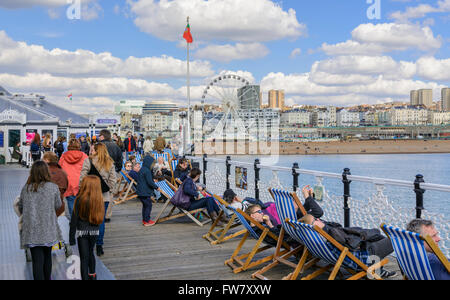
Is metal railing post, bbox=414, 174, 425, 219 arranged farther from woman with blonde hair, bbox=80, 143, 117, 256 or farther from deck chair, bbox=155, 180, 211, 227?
woman with blonde hair, bbox=80, 143, 117, 256

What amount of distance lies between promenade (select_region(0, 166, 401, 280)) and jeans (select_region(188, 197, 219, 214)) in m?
0.30

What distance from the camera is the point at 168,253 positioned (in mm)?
5812

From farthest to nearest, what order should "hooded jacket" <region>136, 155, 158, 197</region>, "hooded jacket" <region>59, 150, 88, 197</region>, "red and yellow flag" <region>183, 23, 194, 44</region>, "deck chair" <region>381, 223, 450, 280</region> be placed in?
"red and yellow flag" <region>183, 23, 194, 44</region> → "hooded jacket" <region>136, 155, 158, 197</region> → "hooded jacket" <region>59, 150, 88, 197</region> → "deck chair" <region>381, 223, 450, 280</region>

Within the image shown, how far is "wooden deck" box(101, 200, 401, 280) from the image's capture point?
493 cm

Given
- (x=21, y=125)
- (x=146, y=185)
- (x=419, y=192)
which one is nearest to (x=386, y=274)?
(x=419, y=192)

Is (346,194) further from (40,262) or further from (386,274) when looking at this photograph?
(40,262)

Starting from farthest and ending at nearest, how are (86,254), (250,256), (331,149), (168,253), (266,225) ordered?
(331,149), (168,253), (266,225), (250,256), (86,254)

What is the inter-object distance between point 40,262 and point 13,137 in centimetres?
2174

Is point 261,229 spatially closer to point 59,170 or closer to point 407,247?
point 407,247

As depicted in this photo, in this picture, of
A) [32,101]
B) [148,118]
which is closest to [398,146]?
[32,101]

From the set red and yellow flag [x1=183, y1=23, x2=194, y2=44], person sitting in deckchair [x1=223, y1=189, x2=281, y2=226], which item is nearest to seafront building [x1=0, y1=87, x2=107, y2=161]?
red and yellow flag [x1=183, y1=23, x2=194, y2=44]

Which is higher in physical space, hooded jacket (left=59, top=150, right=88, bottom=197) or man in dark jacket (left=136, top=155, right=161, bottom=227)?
hooded jacket (left=59, top=150, right=88, bottom=197)
